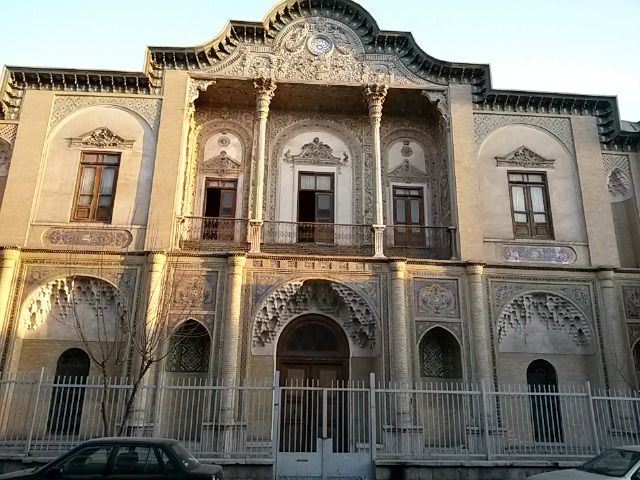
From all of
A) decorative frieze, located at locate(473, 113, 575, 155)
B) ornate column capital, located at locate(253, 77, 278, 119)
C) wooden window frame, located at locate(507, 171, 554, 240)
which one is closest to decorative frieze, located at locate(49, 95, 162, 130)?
ornate column capital, located at locate(253, 77, 278, 119)

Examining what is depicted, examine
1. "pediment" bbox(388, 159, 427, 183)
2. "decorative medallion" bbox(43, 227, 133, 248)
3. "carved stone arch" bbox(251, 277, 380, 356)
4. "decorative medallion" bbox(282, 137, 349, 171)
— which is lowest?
"carved stone arch" bbox(251, 277, 380, 356)

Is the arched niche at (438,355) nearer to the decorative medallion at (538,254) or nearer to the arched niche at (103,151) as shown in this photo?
the decorative medallion at (538,254)

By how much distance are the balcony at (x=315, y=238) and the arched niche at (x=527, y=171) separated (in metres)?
1.41

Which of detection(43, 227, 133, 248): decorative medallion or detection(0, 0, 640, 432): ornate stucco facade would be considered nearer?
detection(0, 0, 640, 432): ornate stucco facade

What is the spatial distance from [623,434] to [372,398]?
6355 millimetres

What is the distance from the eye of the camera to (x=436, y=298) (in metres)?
13.4

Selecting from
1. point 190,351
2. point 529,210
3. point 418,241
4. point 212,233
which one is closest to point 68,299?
point 190,351

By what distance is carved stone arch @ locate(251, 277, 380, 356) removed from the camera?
13.2m

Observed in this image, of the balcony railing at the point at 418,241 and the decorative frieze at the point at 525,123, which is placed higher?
the decorative frieze at the point at 525,123

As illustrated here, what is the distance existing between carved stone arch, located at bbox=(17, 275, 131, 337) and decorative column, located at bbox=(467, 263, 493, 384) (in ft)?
26.4

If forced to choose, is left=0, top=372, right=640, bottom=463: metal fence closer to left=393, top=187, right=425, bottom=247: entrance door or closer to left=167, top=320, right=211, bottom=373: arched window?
left=167, top=320, right=211, bottom=373: arched window

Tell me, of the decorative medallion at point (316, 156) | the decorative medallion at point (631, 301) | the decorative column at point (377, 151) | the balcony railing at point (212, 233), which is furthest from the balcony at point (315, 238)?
the decorative medallion at point (631, 301)

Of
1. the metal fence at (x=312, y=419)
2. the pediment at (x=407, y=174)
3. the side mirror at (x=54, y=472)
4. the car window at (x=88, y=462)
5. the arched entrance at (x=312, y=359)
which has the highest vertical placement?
the pediment at (x=407, y=174)

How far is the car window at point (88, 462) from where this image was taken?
6848mm
